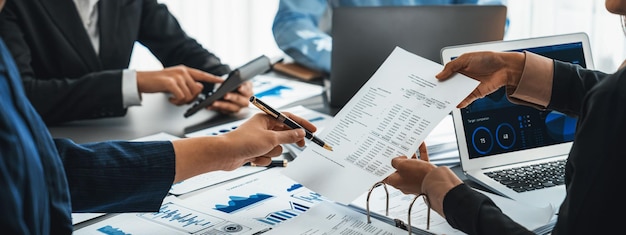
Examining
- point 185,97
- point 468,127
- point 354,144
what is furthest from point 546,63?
point 185,97

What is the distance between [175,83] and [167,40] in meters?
0.45

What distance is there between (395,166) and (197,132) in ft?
2.39

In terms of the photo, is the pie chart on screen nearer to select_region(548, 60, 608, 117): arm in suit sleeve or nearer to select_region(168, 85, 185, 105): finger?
select_region(548, 60, 608, 117): arm in suit sleeve

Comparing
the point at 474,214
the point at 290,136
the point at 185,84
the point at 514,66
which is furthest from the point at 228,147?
the point at 185,84

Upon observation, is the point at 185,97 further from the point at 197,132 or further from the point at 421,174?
the point at 421,174

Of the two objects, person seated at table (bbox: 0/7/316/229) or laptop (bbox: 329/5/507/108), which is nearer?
person seated at table (bbox: 0/7/316/229)

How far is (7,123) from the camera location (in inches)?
37.2

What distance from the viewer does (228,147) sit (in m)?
1.31

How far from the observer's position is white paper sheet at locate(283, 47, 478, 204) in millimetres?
1264

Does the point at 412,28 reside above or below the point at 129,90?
above

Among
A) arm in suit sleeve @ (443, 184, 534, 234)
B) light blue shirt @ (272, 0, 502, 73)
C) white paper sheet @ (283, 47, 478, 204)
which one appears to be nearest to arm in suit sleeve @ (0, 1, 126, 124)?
light blue shirt @ (272, 0, 502, 73)

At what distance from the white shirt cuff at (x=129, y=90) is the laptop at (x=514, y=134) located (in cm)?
88

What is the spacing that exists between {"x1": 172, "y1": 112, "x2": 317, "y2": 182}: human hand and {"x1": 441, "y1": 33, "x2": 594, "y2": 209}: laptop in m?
0.39

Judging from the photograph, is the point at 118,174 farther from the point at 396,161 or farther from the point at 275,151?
the point at 396,161
